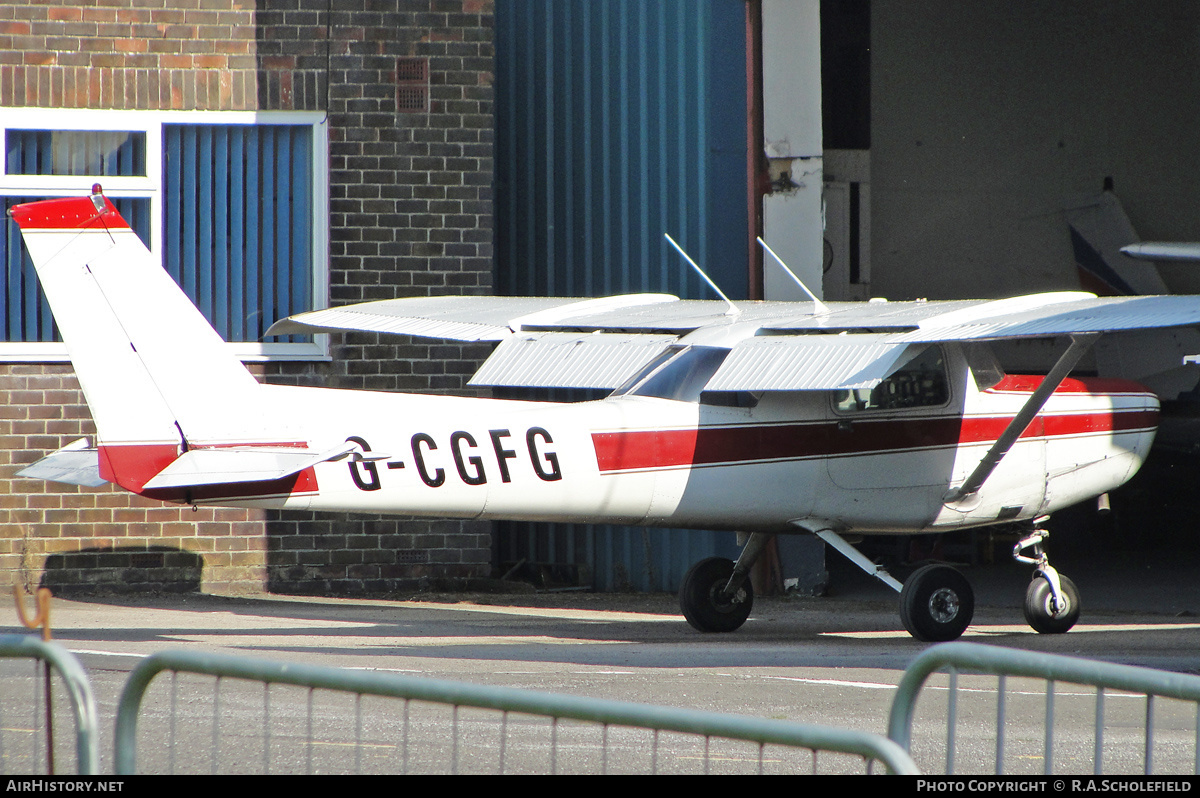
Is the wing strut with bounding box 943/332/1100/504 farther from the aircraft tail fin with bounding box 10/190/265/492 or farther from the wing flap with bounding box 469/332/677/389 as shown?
the aircraft tail fin with bounding box 10/190/265/492

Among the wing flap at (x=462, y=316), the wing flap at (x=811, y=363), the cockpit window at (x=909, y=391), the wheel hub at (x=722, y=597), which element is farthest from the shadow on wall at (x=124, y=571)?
the cockpit window at (x=909, y=391)

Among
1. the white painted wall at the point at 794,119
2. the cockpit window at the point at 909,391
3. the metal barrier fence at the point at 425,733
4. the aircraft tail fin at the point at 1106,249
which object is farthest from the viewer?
the aircraft tail fin at the point at 1106,249

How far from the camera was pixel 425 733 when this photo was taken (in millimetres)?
5602

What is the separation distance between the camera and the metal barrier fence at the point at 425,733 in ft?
9.04

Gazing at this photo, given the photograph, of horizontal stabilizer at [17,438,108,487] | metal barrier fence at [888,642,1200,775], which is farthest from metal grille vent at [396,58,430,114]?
metal barrier fence at [888,642,1200,775]

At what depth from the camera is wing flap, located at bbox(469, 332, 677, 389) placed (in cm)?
941

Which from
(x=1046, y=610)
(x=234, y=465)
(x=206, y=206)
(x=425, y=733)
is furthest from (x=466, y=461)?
(x=206, y=206)

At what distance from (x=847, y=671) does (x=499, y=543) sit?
5650mm

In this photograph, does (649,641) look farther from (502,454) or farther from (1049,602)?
(1049,602)

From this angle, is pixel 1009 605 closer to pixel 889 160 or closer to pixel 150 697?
pixel 150 697

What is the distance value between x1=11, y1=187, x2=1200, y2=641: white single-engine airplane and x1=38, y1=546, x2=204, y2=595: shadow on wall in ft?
8.07

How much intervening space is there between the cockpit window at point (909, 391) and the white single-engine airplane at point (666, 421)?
2cm

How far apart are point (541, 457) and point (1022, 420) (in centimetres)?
325

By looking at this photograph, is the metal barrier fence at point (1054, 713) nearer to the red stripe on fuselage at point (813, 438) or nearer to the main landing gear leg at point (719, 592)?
the red stripe on fuselage at point (813, 438)
